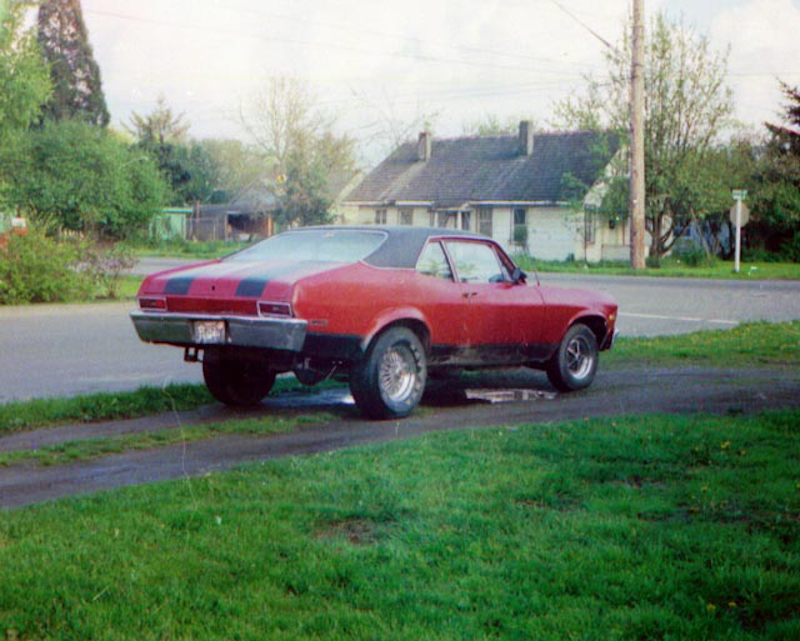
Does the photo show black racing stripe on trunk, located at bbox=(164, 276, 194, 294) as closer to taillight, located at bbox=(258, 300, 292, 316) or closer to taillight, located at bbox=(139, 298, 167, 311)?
taillight, located at bbox=(139, 298, 167, 311)

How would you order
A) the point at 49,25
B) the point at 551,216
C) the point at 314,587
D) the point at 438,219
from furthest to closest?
the point at 49,25 < the point at 438,219 < the point at 551,216 < the point at 314,587

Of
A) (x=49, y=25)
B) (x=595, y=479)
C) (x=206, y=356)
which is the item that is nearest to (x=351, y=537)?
(x=595, y=479)

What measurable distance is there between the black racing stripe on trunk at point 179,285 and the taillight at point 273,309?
0.77 m

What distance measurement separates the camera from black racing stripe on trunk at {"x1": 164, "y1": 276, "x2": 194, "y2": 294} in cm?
878

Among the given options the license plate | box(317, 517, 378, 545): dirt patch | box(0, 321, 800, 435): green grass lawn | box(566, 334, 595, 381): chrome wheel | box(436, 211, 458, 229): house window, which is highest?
box(436, 211, 458, 229): house window

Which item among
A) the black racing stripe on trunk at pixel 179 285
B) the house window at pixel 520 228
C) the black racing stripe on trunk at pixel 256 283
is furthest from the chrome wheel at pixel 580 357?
the house window at pixel 520 228

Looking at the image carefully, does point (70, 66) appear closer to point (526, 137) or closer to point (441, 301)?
point (526, 137)

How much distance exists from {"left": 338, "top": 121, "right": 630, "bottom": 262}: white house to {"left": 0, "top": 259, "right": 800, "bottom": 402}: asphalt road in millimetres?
19462

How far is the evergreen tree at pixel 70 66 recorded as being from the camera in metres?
63.2

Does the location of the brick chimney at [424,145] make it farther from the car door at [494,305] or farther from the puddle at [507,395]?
the car door at [494,305]

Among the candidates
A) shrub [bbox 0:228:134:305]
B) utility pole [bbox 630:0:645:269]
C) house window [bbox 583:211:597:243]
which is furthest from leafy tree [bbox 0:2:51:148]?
house window [bbox 583:211:597:243]

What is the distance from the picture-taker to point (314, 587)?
14.6 ft

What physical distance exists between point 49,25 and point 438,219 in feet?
86.5

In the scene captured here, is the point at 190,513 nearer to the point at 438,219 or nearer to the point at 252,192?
the point at 438,219
